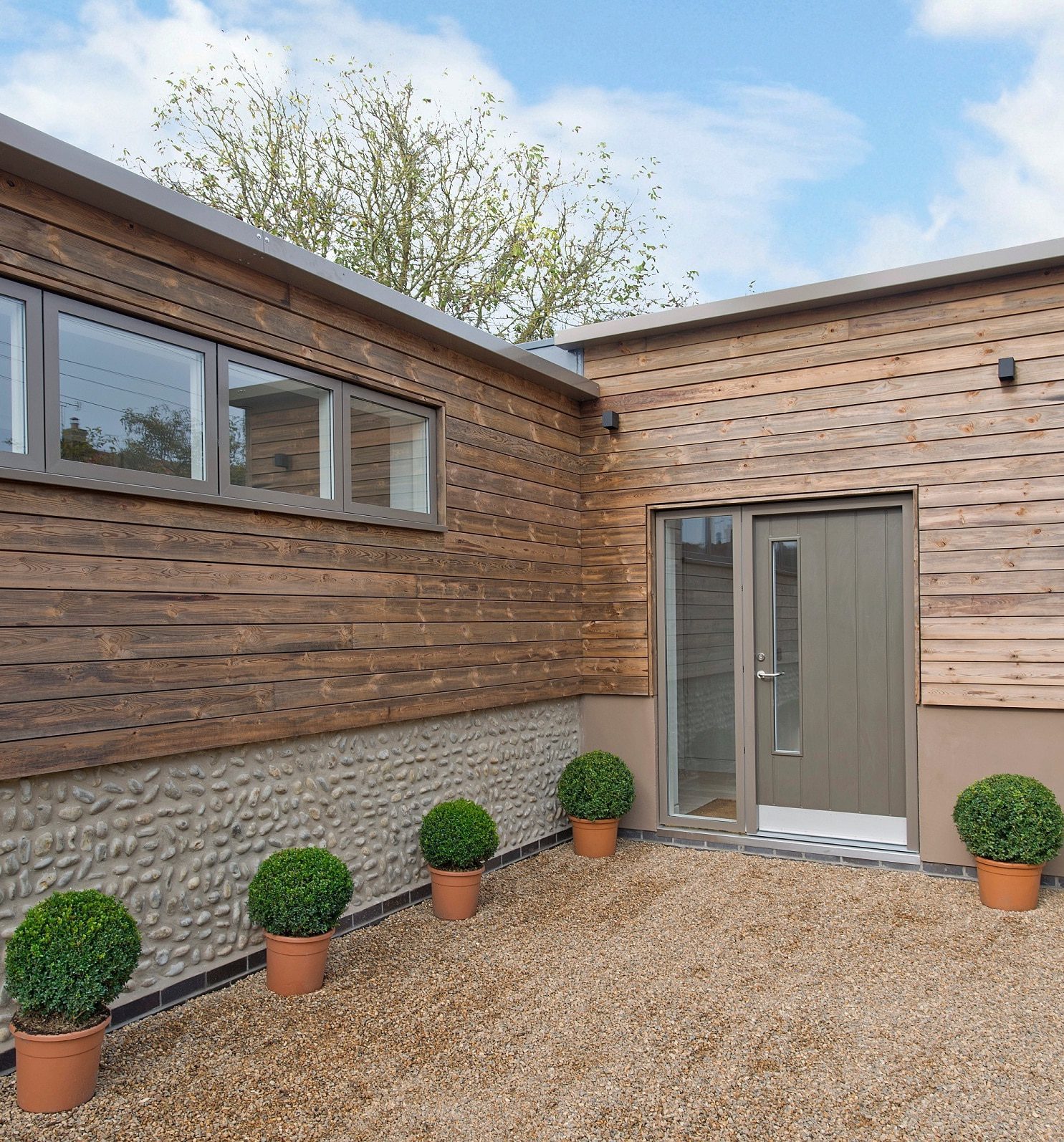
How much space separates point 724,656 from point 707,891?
5.02 ft

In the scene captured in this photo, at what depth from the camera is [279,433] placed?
4160mm

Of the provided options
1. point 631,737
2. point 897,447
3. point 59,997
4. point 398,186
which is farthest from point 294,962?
point 398,186

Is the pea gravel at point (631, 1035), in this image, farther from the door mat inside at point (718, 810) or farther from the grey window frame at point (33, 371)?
the grey window frame at point (33, 371)

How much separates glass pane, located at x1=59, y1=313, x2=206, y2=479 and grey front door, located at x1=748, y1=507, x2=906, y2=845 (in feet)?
11.6

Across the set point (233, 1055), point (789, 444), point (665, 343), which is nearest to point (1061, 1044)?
point (233, 1055)

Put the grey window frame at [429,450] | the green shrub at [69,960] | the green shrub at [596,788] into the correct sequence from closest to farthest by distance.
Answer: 1. the green shrub at [69,960]
2. the grey window frame at [429,450]
3. the green shrub at [596,788]

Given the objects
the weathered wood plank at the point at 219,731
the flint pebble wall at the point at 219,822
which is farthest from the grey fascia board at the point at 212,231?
the flint pebble wall at the point at 219,822

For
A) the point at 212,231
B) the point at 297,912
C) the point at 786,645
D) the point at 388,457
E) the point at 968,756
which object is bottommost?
the point at 297,912

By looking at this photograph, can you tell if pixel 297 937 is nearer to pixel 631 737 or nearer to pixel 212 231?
pixel 212 231

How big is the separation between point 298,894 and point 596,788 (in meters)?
2.48

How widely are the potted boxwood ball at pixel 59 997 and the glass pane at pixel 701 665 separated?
3946mm

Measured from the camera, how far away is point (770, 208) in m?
19.7

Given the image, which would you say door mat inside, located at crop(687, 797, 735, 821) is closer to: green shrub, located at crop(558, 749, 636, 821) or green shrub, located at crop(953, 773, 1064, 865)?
green shrub, located at crop(558, 749, 636, 821)

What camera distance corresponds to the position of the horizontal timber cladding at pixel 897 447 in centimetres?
504
